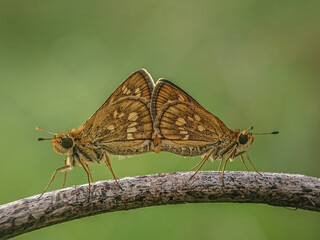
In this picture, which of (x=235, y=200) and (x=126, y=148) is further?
(x=126, y=148)

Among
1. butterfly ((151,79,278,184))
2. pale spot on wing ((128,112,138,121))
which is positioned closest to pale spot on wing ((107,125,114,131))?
pale spot on wing ((128,112,138,121))

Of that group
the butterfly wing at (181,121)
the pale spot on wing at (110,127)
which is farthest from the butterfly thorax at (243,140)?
the pale spot on wing at (110,127)

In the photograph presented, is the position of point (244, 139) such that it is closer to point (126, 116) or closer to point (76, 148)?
point (126, 116)

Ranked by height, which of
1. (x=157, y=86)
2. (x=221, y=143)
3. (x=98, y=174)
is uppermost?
(x=157, y=86)

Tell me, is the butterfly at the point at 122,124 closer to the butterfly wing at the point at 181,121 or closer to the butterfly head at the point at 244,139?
the butterfly wing at the point at 181,121

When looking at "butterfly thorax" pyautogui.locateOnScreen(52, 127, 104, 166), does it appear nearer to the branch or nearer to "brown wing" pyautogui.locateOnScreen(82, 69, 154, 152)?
"brown wing" pyautogui.locateOnScreen(82, 69, 154, 152)

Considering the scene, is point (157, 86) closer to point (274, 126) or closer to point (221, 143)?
point (221, 143)

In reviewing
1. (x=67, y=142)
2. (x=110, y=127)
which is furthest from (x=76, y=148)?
(x=110, y=127)

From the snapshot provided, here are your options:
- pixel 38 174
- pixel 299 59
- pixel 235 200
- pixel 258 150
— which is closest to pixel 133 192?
pixel 235 200
